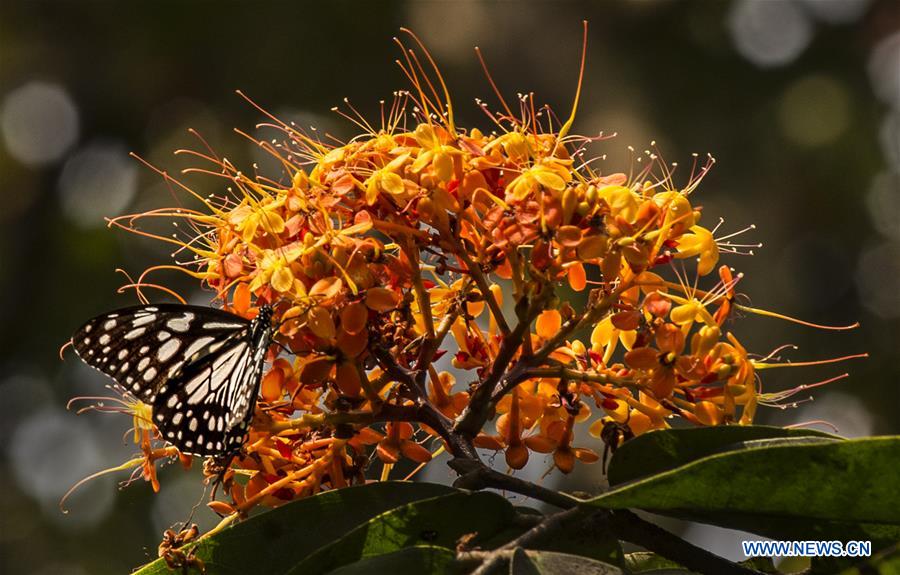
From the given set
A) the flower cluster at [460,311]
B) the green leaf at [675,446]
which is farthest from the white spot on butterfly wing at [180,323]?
the green leaf at [675,446]

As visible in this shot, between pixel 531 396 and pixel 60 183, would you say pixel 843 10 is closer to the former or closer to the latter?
pixel 60 183

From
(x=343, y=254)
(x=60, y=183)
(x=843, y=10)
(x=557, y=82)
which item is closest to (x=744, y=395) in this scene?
(x=343, y=254)

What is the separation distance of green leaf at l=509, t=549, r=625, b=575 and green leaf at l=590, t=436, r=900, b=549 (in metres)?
0.09

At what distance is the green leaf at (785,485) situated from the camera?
1.77 m

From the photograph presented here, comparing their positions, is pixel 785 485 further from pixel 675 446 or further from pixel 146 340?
pixel 146 340

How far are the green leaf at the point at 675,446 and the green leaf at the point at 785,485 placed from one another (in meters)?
0.06

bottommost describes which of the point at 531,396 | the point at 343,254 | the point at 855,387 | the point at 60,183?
the point at 855,387

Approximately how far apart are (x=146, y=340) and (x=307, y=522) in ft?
2.66

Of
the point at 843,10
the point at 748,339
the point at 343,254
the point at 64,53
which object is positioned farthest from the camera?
the point at 843,10

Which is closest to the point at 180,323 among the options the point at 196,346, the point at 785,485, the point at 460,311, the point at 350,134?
the point at 196,346

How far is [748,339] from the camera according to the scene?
10188 millimetres

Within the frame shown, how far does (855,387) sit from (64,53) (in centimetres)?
826

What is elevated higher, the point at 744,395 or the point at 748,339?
the point at 744,395

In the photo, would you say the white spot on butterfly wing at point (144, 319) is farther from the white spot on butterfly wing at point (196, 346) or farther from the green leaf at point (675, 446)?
the green leaf at point (675, 446)
